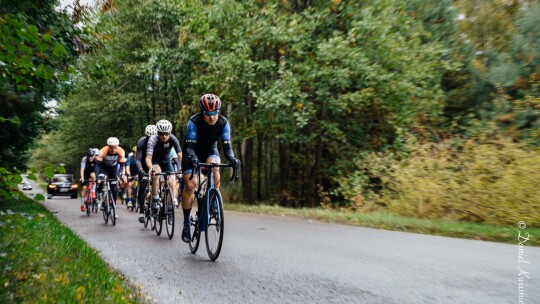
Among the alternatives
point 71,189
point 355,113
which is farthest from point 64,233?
point 71,189

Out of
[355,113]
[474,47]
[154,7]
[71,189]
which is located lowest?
[71,189]

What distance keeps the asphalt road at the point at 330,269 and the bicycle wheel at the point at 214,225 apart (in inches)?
8.6

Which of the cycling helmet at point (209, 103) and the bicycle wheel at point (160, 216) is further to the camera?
the bicycle wheel at point (160, 216)

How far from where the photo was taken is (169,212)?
8469mm

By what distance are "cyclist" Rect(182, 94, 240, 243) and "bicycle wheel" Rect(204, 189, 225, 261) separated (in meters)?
0.34

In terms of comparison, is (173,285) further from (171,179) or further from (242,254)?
(171,179)

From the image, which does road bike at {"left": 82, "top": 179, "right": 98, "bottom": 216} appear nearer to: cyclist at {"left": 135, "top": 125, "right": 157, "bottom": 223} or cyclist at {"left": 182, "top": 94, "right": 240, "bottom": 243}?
cyclist at {"left": 135, "top": 125, "right": 157, "bottom": 223}

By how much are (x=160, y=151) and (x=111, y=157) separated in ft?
12.3

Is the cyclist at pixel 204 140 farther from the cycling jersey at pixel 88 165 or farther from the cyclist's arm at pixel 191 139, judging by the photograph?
the cycling jersey at pixel 88 165

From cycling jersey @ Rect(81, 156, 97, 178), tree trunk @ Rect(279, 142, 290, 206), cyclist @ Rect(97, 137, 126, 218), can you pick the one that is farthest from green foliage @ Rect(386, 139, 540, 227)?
cycling jersey @ Rect(81, 156, 97, 178)

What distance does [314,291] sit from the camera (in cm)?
430

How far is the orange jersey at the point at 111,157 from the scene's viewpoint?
12438 millimetres

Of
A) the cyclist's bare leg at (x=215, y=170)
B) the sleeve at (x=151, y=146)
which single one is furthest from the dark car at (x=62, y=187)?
the cyclist's bare leg at (x=215, y=170)

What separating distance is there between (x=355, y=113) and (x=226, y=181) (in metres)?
10.1
